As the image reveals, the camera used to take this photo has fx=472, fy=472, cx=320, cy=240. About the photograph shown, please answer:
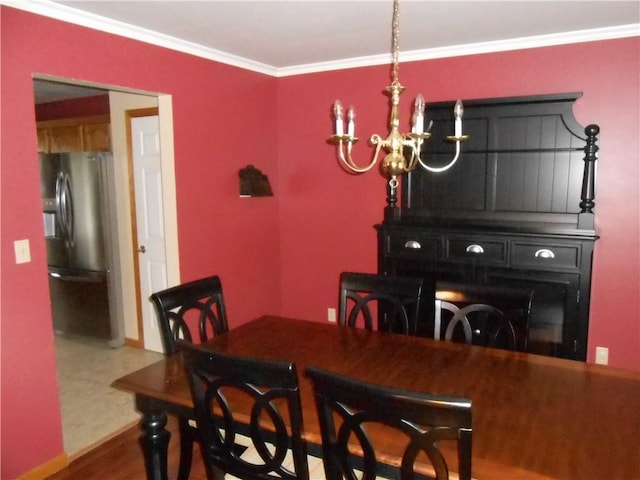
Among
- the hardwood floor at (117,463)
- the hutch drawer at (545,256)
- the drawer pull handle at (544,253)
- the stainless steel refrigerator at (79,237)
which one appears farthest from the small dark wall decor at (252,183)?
the drawer pull handle at (544,253)

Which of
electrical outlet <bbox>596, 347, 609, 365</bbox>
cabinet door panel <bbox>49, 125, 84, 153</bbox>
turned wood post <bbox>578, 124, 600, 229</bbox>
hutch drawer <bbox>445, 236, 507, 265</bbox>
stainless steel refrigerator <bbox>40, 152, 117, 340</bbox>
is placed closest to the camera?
turned wood post <bbox>578, 124, 600, 229</bbox>

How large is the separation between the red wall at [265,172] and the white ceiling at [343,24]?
90 millimetres

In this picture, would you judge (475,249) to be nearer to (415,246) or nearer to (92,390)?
(415,246)

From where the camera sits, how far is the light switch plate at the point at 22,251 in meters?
2.28

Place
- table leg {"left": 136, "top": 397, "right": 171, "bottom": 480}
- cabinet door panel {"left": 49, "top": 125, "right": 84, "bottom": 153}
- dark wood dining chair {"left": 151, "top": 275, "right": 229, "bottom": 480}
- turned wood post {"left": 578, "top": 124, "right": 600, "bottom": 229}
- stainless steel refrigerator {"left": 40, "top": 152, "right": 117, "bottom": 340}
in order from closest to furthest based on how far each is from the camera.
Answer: table leg {"left": 136, "top": 397, "right": 171, "bottom": 480} < dark wood dining chair {"left": 151, "top": 275, "right": 229, "bottom": 480} < turned wood post {"left": 578, "top": 124, "right": 600, "bottom": 229} < stainless steel refrigerator {"left": 40, "top": 152, "right": 117, "bottom": 340} < cabinet door panel {"left": 49, "top": 125, "right": 84, "bottom": 153}

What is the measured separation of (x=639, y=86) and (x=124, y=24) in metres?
3.10

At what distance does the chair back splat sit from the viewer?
2.17 metres

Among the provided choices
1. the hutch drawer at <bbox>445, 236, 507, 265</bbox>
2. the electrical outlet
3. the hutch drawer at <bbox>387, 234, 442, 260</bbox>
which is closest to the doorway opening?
the hutch drawer at <bbox>387, 234, 442, 260</bbox>

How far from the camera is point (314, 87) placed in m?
3.94

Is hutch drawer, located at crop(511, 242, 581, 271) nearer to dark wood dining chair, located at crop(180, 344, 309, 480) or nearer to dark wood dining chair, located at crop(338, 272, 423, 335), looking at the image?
dark wood dining chair, located at crop(338, 272, 423, 335)

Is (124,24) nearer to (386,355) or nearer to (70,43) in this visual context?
(70,43)

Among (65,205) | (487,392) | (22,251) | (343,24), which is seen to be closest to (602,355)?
(487,392)

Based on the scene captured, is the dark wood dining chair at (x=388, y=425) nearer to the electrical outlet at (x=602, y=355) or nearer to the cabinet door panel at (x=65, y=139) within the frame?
the electrical outlet at (x=602, y=355)

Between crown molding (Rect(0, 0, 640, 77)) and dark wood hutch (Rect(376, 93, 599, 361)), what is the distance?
1.23 ft
